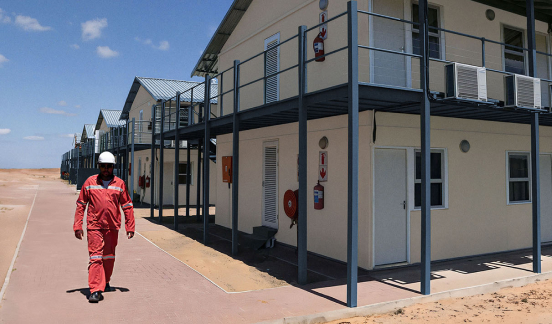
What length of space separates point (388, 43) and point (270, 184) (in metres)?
4.64

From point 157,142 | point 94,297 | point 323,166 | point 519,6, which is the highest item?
point 519,6

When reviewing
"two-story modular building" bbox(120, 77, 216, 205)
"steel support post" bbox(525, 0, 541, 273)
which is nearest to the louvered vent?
"steel support post" bbox(525, 0, 541, 273)

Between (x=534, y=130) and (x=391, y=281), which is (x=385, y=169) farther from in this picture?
(x=534, y=130)

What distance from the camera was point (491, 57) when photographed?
915cm

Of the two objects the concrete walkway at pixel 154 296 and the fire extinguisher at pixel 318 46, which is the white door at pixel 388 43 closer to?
the fire extinguisher at pixel 318 46

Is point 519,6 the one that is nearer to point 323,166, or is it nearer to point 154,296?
point 323,166

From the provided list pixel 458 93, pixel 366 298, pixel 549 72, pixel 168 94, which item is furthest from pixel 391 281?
pixel 168 94

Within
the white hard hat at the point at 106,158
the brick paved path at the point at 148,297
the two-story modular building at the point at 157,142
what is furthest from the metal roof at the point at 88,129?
the white hard hat at the point at 106,158

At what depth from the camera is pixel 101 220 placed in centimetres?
550

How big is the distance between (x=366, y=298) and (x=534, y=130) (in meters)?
4.91

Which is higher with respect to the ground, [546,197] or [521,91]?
[521,91]

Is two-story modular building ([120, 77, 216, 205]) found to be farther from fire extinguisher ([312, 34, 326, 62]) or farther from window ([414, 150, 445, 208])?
window ([414, 150, 445, 208])

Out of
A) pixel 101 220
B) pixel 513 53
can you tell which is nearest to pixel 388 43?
pixel 513 53

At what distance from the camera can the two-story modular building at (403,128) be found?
6.53m
